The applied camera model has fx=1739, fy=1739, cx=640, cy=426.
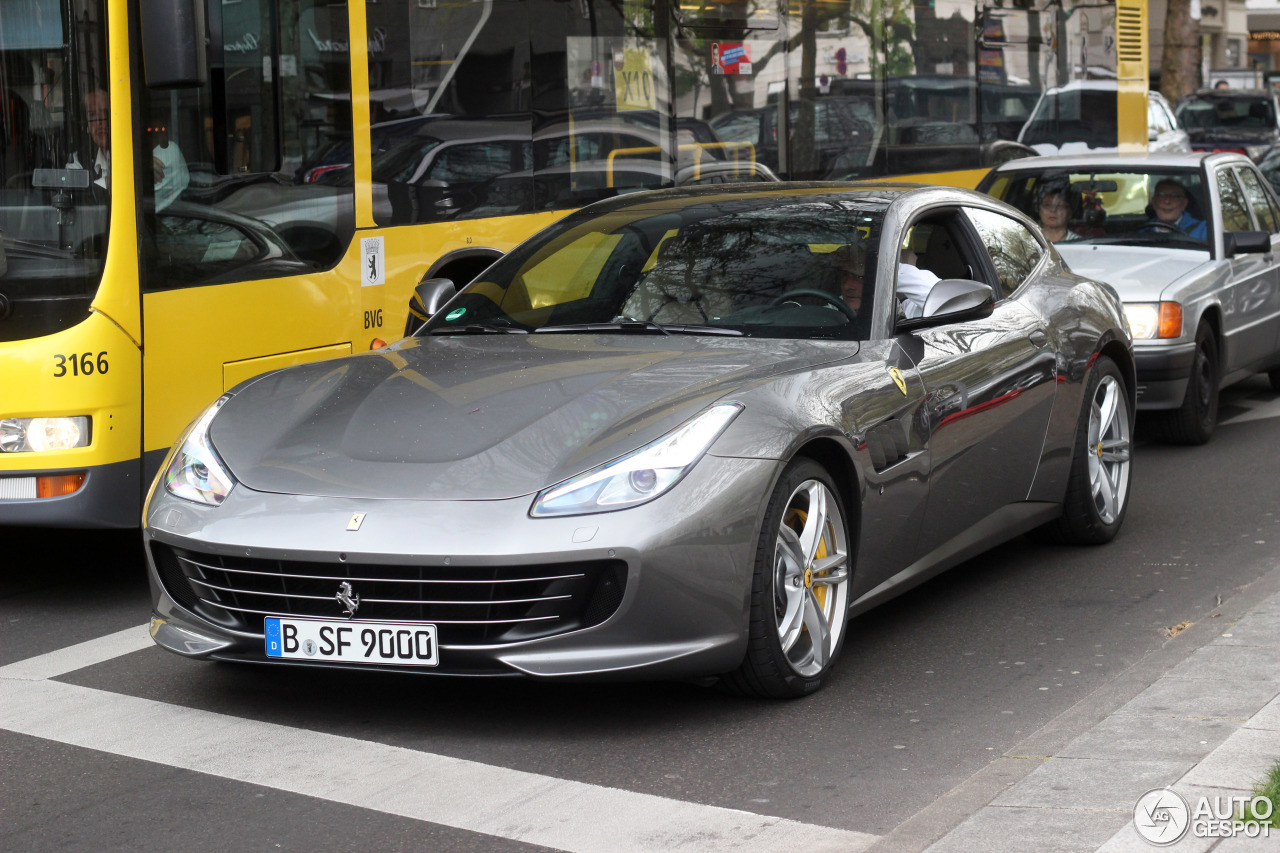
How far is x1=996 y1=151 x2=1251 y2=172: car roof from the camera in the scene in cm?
1038

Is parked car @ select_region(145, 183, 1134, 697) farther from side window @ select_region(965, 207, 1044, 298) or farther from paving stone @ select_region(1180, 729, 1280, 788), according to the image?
paving stone @ select_region(1180, 729, 1280, 788)

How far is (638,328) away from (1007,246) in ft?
6.01

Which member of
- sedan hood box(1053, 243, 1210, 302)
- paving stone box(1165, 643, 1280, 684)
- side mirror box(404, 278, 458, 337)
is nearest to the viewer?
paving stone box(1165, 643, 1280, 684)

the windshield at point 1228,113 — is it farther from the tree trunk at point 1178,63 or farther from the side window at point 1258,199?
the side window at point 1258,199

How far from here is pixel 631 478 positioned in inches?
174

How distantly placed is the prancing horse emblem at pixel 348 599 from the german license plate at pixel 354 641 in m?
0.03

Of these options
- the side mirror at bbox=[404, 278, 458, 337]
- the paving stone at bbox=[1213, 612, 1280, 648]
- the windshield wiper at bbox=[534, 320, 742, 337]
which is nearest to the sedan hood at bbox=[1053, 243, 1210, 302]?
the paving stone at bbox=[1213, 612, 1280, 648]

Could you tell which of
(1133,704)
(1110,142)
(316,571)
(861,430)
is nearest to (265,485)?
(316,571)

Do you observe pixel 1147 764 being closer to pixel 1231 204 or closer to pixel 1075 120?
pixel 1231 204

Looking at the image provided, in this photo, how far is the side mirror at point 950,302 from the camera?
5.51 metres

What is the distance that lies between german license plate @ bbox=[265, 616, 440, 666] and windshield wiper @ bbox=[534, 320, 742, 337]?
4.97 ft

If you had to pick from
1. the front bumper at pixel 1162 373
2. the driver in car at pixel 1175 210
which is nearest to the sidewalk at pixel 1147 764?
the front bumper at pixel 1162 373

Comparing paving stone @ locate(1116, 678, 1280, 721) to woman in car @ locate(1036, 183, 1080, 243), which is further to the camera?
woman in car @ locate(1036, 183, 1080, 243)

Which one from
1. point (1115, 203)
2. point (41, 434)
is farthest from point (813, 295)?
point (1115, 203)
